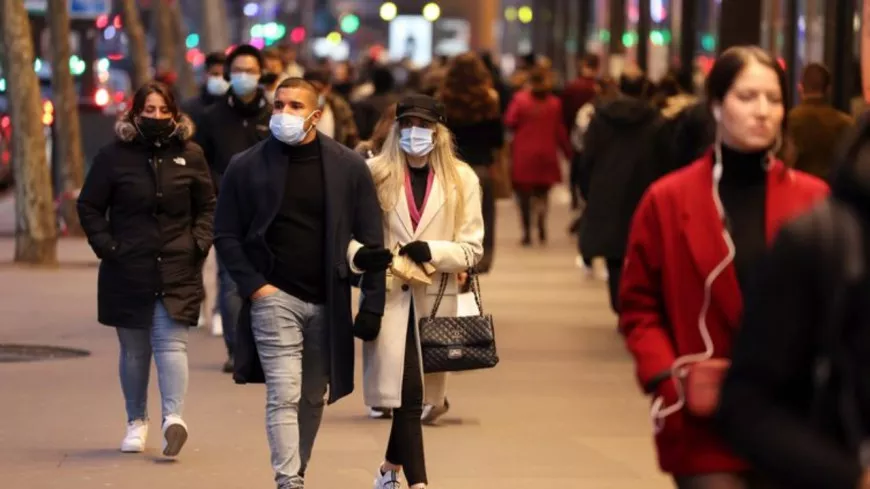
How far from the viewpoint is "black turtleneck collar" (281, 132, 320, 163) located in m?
8.08

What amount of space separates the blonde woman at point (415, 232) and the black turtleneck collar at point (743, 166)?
3.75 m

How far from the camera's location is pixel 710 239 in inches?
185

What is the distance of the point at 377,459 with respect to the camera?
9.73m

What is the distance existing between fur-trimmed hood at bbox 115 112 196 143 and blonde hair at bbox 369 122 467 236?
136cm

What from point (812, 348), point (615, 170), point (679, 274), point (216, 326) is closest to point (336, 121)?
point (216, 326)

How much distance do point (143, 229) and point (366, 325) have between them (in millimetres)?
1969

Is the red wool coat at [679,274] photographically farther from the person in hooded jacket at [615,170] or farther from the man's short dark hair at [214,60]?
the man's short dark hair at [214,60]

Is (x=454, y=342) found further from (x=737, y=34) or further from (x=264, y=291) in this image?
(x=737, y=34)

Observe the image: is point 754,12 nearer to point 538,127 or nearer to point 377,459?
point 538,127

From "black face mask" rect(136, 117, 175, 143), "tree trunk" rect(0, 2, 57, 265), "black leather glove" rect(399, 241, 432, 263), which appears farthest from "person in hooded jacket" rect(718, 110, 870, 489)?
"tree trunk" rect(0, 2, 57, 265)

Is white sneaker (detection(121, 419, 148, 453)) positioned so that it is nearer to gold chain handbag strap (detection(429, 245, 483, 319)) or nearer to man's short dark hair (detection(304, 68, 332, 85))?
gold chain handbag strap (detection(429, 245, 483, 319))

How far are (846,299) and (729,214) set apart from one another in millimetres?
1516

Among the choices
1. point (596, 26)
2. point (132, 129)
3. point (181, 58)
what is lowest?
point (596, 26)

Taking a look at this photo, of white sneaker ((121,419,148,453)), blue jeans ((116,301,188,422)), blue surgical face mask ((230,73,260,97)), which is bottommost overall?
white sneaker ((121,419,148,453))
